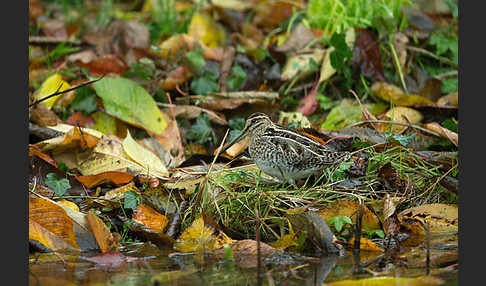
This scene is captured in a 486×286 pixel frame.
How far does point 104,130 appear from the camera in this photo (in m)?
6.27

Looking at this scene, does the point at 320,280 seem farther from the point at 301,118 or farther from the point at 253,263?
the point at 301,118

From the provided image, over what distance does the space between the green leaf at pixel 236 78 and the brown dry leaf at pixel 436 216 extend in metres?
2.75

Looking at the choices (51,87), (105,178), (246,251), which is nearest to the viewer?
(246,251)

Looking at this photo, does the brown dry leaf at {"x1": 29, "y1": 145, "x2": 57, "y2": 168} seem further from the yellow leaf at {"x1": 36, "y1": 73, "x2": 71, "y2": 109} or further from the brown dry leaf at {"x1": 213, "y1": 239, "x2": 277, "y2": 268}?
the brown dry leaf at {"x1": 213, "y1": 239, "x2": 277, "y2": 268}

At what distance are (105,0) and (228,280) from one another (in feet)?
22.6

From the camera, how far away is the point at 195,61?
693 centimetres

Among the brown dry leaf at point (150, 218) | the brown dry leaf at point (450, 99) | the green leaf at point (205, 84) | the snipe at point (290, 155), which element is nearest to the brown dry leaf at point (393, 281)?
the snipe at point (290, 155)

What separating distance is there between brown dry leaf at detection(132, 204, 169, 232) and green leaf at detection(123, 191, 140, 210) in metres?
0.07

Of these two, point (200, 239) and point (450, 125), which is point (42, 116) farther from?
point (450, 125)

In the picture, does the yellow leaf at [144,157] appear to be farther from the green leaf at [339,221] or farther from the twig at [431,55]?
the twig at [431,55]

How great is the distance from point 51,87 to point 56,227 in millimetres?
2487

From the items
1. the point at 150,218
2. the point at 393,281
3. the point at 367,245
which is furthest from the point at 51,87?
the point at 393,281

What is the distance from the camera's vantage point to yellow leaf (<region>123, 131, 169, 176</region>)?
5.46 m

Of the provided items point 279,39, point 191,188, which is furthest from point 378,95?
point 191,188
